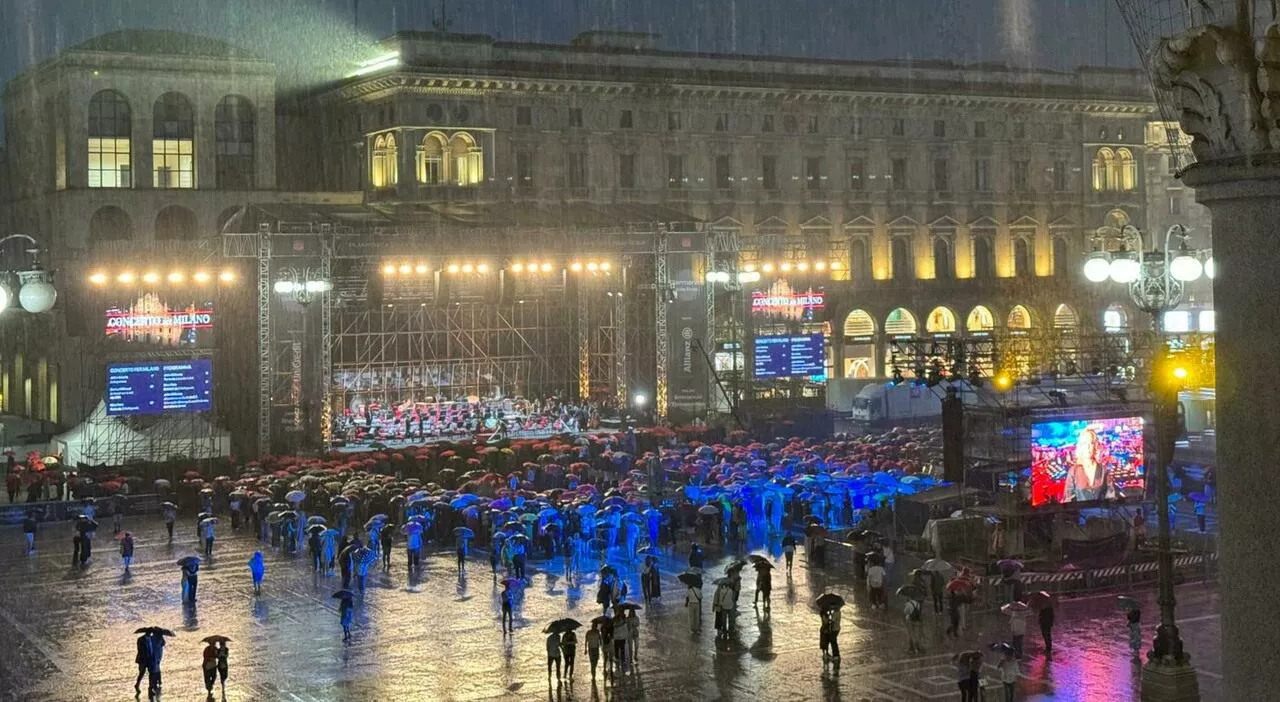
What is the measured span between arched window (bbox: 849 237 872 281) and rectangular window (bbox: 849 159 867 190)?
239 centimetres

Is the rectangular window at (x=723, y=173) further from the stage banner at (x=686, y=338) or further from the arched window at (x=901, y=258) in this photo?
the stage banner at (x=686, y=338)

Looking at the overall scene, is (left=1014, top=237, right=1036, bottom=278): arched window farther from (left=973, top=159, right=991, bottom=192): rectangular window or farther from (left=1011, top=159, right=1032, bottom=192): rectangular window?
(left=973, top=159, right=991, bottom=192): rectangular window

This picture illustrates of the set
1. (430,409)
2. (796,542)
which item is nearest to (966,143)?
(430,409)

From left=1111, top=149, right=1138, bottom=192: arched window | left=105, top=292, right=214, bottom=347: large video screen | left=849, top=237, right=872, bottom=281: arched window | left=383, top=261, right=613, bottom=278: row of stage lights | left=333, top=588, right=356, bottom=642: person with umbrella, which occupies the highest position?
left=1111, top=149, right=1138, bottom=192: arched window

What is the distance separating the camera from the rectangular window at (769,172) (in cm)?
7200

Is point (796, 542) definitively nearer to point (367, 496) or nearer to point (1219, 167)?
point (367, 496)

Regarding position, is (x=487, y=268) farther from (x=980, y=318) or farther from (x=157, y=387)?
(x=980, y=318)

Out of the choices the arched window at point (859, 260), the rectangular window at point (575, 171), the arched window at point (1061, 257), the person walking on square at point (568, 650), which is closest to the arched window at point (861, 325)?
the arched window at point (859, 260)

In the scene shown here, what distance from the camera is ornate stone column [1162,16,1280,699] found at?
6.98 metres

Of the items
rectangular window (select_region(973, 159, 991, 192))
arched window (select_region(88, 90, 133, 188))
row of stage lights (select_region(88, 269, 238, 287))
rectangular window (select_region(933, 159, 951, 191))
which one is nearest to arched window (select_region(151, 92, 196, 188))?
arched window (select_region(88, 90, 133, 188))

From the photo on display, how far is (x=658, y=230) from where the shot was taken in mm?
56844

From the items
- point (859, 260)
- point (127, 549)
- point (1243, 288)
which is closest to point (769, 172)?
point (859, 260)

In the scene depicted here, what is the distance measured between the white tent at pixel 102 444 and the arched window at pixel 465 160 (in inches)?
828

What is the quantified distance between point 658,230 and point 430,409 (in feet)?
32.5
